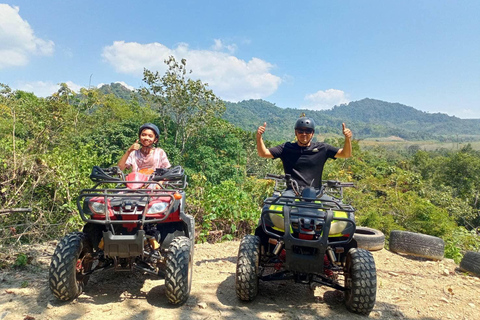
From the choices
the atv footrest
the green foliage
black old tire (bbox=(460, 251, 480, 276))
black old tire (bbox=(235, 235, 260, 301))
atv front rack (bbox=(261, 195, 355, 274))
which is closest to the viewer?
the atv footrest

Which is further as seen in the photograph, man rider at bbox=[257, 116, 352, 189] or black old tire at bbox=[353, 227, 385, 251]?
black old tire at bbox=[353, 227, 385, 251]

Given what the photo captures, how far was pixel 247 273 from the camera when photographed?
11.1 ft

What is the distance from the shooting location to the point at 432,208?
11555 mm

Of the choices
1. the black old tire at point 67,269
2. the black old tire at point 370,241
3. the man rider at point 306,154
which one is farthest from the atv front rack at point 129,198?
the black old tire at point 370,241

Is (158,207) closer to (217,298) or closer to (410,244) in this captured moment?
(217,298)

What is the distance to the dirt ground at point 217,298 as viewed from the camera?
10.4 feet

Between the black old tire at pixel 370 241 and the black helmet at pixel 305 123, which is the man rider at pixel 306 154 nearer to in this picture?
the black helmet at pixel 305 123

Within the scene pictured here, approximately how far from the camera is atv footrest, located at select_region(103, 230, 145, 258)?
2.99 metres

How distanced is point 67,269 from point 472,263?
223 inches

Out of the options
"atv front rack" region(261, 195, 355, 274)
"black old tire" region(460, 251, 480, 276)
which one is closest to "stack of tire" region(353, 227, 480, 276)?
"black old tire" region(460, 251, 480, 276)

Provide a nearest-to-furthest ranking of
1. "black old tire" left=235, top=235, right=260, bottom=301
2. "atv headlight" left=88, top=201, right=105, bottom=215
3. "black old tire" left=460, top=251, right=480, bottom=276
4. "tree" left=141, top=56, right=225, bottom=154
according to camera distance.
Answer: "atv headlight" left=88, top=201, right=105, bottom=215 < "black old tire" left=235, top=235, right=260, bottom=301 < "black old tire" left=460, top=251, right=480, bottom=276 < "tree" left=141, top=56, right=225, bottom=154

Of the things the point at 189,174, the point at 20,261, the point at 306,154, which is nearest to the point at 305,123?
the point at 306,154

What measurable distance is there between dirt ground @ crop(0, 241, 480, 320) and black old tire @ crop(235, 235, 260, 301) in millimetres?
154

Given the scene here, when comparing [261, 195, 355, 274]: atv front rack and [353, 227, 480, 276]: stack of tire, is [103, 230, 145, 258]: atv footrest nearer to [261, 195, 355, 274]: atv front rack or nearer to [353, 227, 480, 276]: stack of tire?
[261, 195, 355, 274]: atv front rack
